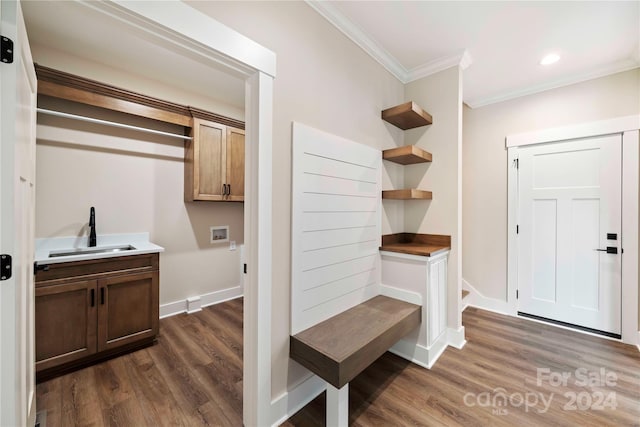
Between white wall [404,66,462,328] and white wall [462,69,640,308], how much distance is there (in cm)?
113

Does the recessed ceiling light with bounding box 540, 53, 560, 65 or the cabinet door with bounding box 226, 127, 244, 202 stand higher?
the recessed ceiling light with bounding box 540, 53, 560, 65

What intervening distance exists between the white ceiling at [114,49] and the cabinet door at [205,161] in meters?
0.47

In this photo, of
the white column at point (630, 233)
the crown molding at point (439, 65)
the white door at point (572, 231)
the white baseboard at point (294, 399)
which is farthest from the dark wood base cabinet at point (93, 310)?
the white column at point (630, 233)

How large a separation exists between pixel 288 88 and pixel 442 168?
169 centimetres

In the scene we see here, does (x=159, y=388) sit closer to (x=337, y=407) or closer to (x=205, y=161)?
(x=337, y=407)

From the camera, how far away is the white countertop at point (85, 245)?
1.95 m

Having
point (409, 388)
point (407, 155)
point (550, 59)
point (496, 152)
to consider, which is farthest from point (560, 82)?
point (409, 388)

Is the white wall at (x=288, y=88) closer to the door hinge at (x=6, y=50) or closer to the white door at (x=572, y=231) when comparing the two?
the door hinge at (x=6, y=50)

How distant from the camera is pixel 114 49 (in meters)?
2.25

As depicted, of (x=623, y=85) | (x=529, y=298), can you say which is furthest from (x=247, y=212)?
(x=623, y=85)

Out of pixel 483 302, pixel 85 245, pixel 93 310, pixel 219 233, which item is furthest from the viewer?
pixel 219 233

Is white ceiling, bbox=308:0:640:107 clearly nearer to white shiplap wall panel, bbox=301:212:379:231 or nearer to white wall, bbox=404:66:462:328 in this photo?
white wall, bbox=404:66:462:328

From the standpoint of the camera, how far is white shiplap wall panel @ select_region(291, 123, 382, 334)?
163 centimetres

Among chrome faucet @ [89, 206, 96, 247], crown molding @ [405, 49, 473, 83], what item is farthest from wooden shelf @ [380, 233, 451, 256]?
chrome faucet @ [89, 206, 96, 247]
